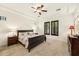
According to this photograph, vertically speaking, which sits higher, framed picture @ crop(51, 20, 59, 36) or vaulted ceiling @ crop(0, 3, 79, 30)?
vaulted ceiling @ crop(0, 3, 79, 30)

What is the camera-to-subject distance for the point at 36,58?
2801 millimetres

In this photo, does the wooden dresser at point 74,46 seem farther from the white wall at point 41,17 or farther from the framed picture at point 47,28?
the framed picture at point 47,28

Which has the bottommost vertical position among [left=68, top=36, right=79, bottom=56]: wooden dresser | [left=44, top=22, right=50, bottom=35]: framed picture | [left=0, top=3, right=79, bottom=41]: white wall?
[left=68, top=36, right=79, bottom=56]: wooden dresser

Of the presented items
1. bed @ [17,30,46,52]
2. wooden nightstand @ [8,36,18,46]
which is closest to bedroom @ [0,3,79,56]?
bed @ [17,30,46,52]

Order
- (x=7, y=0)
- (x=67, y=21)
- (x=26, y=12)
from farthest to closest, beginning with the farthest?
(x=26, y=12) → (x=67, y=21) → (x=7, y=0)

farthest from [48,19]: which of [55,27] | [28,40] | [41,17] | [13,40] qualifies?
[13,40]

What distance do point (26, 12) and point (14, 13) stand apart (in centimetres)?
60

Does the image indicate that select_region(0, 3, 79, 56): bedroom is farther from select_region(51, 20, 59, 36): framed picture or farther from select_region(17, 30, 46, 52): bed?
select_region(17, 30, 46, 52): bed

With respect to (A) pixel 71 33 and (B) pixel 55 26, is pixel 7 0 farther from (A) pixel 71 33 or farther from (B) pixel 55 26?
(A) pixel 71 33

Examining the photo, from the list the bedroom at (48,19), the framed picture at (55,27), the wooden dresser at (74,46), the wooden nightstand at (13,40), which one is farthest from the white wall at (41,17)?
the wooden nightstand at (13,40)

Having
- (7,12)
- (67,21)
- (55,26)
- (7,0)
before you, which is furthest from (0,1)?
(67,21)

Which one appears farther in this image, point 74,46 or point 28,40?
point 28,40

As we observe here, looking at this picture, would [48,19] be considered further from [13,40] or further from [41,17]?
[13,40]

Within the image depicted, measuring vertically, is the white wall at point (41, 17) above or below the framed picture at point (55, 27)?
above
